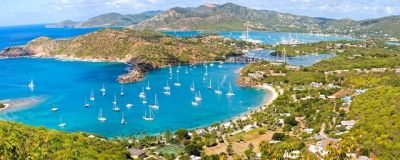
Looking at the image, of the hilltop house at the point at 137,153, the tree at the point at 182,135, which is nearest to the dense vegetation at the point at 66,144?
the hilltop house at the point at 137,153

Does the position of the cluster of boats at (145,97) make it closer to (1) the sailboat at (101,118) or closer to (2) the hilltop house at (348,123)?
(1) the sailboat at (101,118)

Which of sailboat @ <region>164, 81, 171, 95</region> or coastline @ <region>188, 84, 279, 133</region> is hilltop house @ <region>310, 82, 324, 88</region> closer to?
coastline @ <region>188, 84, 279, 133</region>

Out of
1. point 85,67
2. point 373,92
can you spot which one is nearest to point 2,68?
point 85,67

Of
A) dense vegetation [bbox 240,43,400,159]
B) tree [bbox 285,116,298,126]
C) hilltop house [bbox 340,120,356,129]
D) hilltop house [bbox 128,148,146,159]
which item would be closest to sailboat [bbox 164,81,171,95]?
dense vegetation [bbox 240,43,400,159]

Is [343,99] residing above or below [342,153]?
below

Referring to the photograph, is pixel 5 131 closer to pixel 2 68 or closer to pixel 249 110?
pixel 249 110

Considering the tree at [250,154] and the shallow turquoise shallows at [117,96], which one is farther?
A: the shallow turquoise shallows at [117,96]

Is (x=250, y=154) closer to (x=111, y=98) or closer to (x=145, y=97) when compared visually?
(x=145, y=97)

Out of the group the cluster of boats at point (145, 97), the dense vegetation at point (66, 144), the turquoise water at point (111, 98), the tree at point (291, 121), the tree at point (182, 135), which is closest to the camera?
the dense vegetation at point (66, 144)
